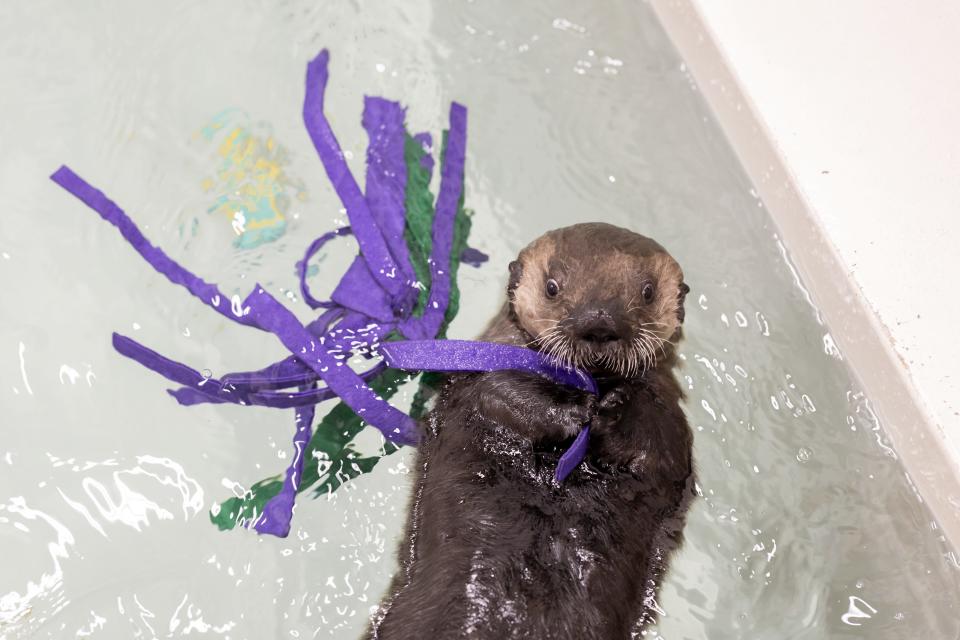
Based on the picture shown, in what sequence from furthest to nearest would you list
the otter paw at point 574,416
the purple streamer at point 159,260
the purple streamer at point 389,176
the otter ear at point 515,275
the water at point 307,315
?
the purple streamer at point 389,176 < the purple streamer at point 159,260 < the water at point 307,315 < the otter ear at point 515,275 < the otter paw at point 574,416

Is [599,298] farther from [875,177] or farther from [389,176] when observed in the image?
[875,177]

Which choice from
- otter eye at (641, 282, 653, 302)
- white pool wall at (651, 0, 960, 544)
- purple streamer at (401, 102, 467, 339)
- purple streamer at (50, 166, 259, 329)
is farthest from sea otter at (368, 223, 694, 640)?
white pool wall at (651, 0, 960, 544)

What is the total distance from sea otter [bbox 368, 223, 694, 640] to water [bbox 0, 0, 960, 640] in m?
0.34

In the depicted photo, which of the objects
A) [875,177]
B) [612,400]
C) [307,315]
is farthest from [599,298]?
[875,177]

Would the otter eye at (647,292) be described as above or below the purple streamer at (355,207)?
below

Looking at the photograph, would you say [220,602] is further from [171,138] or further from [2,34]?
[2,34]

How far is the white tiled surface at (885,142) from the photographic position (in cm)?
279

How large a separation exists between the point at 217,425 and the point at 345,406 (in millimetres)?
387

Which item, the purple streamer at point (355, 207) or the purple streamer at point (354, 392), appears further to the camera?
the purple streamer at point (355, 207)

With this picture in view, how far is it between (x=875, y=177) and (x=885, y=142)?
114mm

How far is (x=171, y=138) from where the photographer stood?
333 cm

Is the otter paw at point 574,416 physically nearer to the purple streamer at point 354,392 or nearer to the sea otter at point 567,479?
the sea otter at point 567,479

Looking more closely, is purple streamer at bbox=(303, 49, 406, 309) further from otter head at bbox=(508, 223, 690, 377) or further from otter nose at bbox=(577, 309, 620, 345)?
otter nose at bbox=(577, 309, 620, 345)

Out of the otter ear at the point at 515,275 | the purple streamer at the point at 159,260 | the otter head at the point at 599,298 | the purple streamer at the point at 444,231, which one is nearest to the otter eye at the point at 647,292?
the otter head at the point at 599,298
